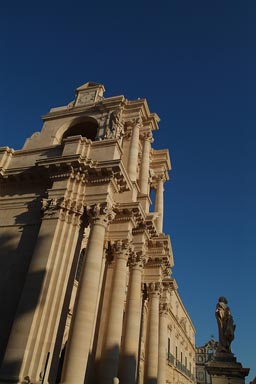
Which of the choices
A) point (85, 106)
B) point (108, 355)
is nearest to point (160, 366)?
point (108, 355)

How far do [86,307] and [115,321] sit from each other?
12.3 ft

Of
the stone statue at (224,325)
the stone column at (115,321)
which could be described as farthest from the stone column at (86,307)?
the stone statue at (224,325)

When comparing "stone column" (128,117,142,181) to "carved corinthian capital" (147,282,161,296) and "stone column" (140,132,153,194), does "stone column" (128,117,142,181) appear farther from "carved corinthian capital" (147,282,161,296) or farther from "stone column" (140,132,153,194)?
"carved corinthian capital" (147,282,161,296)

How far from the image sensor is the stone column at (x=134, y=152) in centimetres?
2241

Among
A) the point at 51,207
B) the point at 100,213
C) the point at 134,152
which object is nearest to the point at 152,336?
the point at 100,213

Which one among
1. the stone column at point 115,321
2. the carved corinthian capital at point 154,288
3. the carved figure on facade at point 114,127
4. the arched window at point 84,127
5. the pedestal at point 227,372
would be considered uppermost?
the arched window at point 84,127

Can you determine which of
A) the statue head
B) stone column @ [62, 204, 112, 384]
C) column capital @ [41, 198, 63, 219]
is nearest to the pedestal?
the statue head

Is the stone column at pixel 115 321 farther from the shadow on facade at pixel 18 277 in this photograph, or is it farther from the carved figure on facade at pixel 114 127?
the carved figure on facade at pixel 114 127

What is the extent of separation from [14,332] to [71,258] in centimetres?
364

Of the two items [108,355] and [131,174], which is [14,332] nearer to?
[108,355]

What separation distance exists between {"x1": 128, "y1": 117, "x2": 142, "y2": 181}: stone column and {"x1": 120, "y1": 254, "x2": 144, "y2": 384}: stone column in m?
5.36

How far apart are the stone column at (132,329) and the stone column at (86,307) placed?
513 centimetres

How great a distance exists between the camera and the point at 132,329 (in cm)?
1883

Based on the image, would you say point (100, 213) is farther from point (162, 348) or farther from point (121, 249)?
point (162, 348)
